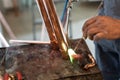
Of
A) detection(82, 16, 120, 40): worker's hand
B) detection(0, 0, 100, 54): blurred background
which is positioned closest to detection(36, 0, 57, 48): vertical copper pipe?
detection(82, 16, 120, 40): worker's hand

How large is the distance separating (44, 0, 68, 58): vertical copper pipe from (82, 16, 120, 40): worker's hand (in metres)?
0.07

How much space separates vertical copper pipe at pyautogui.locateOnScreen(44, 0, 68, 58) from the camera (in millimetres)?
615

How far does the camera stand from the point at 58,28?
62 cm

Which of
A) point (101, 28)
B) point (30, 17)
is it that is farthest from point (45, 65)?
point (30, 17)

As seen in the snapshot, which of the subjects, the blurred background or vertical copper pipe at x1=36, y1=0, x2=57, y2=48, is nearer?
vertical copper pipe at x1=36, y1=0, x2=57, y2=48

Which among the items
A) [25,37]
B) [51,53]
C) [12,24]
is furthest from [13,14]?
[51,53]

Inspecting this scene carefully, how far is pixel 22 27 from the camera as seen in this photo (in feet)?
7.87

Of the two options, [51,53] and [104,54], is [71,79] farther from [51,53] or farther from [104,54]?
[104,54]

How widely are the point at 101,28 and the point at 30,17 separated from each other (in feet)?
6.68

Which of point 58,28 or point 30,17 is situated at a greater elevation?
point 58,28

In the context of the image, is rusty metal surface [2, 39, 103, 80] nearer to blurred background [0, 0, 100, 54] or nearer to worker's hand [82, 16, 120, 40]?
worker's hand [82, 16, 120, 40]

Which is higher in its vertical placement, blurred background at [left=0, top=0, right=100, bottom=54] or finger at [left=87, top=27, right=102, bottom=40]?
finger at [left=87, top=27, right=102, bottom=40]

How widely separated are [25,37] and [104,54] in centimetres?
134

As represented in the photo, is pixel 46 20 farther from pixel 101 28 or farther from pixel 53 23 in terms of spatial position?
pixel 101 28
